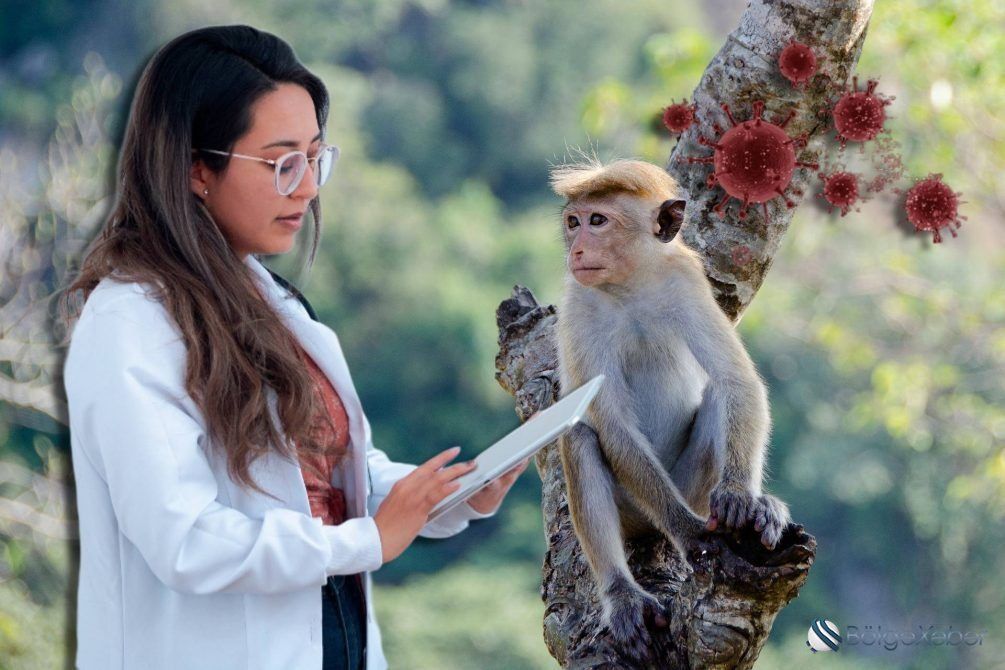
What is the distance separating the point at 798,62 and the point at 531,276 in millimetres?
13560

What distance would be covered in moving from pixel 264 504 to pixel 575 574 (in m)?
1.04

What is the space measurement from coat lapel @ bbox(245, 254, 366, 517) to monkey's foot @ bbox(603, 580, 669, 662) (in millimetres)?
564

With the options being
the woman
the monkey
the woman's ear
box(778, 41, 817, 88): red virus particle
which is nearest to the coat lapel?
the woman

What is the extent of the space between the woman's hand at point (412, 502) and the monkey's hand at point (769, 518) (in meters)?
0.53

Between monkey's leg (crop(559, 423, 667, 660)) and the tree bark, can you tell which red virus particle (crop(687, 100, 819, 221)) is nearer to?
the tree bark

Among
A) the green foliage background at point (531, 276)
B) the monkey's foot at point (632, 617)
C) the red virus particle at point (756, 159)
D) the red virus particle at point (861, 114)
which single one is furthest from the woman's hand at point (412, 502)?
the green foliage background at point (531, 276)

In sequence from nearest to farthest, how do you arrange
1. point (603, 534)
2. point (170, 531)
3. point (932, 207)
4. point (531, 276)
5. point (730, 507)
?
point (170, 531)
point (730, 507)
point (603, 534)
point (932, 207)
point (531, 276)

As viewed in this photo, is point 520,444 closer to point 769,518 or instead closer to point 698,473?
point 769,518

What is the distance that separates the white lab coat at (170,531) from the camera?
5.46 feet

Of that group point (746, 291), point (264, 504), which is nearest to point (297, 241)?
point (264, 504)

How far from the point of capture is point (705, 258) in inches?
116

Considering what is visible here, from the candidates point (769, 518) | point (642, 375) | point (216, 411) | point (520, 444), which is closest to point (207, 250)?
point (216, 411)

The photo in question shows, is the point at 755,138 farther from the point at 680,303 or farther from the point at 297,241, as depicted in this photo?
the point at 297,241

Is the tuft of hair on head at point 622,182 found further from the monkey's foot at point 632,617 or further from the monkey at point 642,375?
the monkey's foot at point 632,617
